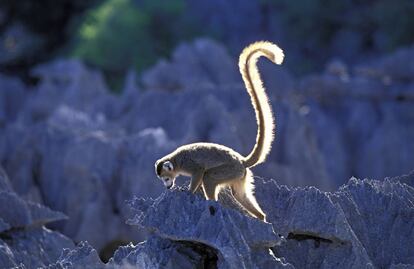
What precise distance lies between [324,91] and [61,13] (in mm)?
15319

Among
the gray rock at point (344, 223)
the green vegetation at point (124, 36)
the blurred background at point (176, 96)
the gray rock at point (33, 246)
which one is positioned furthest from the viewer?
the green vegetation at point (124, 36)

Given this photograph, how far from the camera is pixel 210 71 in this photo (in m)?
26.2

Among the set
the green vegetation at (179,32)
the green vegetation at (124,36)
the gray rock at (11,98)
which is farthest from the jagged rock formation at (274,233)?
the green vegetation at (124,36)

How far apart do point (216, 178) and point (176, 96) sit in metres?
15.8

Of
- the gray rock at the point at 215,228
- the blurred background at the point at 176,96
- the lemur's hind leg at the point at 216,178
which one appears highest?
the blurred background at the point at 176,96

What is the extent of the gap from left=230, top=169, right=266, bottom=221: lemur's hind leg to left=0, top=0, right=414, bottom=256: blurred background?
373cm

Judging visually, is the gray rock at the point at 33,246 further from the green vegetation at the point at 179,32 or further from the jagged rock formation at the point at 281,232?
the green vegetation at the point at 179,32

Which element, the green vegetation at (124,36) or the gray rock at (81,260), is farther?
the green vegetation at (124,36)

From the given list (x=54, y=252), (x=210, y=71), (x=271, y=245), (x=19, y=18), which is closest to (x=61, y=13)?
(x=19, y=18)

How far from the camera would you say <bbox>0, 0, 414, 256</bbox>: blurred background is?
15539mm

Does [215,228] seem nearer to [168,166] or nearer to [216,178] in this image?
[216,178]

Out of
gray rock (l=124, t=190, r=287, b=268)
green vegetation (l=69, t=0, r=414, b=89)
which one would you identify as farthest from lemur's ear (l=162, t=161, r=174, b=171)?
green vegetation (l=69, t=0, r=414, b=89)

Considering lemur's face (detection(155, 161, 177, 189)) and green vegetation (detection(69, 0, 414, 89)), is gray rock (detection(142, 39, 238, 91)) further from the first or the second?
lemur's face (detection(155, 161, 177, 189))

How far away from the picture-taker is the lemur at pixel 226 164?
6.21 metres
